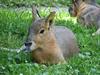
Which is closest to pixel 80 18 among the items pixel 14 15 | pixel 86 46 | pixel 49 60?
pixel 14 15

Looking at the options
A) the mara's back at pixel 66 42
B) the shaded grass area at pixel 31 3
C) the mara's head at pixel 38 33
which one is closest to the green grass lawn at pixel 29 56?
the mara's back at pixel 66 42

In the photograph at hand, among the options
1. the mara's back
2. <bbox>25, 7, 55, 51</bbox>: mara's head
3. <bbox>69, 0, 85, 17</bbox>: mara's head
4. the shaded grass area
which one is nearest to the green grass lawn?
the mara's back

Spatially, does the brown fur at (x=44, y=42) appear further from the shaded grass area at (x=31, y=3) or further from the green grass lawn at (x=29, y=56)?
the shaded grass area at (x=31, y=3)

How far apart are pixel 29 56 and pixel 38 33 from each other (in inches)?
22.6

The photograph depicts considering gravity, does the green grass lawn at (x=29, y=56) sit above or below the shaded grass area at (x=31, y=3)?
below

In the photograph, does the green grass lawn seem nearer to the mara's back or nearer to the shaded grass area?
the mara's back

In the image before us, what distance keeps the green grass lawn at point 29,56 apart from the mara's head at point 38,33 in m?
0.28

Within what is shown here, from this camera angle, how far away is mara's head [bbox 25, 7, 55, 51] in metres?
5.75

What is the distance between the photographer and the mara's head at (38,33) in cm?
575

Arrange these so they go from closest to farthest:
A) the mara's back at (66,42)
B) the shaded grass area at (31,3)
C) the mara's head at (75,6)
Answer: the mara's back at (66,42), the mara's head at (75,6), the shaded grass area at (31,3)

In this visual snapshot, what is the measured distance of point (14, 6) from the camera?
1069cm

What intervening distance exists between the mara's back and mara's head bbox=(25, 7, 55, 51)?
504mm

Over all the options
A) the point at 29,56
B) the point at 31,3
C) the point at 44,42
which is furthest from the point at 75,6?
the point at 44,42

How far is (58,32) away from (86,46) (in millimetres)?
898
